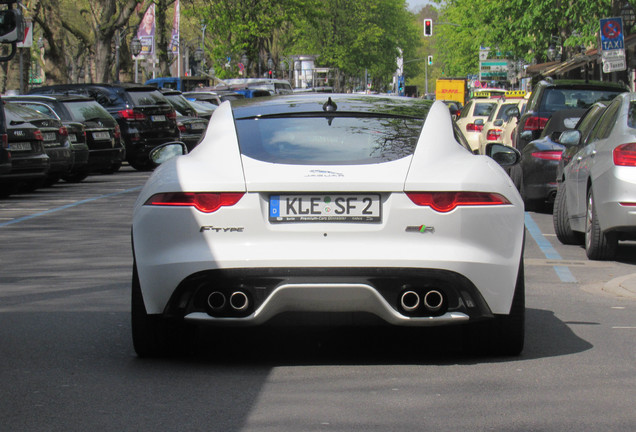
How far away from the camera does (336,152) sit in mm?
6242

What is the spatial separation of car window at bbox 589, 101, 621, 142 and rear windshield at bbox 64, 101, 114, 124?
15.3 m

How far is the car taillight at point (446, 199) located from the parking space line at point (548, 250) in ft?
13.4

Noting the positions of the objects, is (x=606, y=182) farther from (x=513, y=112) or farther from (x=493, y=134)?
(x=493, y=134)

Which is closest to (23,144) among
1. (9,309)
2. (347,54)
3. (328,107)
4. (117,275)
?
(117,275)

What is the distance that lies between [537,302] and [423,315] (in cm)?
282

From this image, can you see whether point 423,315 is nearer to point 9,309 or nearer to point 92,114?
point 9,309

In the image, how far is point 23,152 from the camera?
802 inches

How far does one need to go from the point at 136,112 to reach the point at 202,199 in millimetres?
23178

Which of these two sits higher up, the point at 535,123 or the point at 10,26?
the point at 10,26

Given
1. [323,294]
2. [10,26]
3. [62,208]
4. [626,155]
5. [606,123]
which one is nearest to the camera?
[323,294]

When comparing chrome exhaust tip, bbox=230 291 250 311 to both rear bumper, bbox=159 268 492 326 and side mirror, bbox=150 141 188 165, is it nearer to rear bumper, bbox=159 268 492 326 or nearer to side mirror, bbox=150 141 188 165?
rear bumper, bbox=159 268 492 326

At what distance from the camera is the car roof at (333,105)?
676cm

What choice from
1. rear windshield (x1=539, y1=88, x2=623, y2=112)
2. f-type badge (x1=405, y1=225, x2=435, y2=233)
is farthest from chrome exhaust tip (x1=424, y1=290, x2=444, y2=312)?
rear windshield (x1=539, y1=88, x2=623, y2=112)

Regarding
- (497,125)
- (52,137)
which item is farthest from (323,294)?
(497,125)
